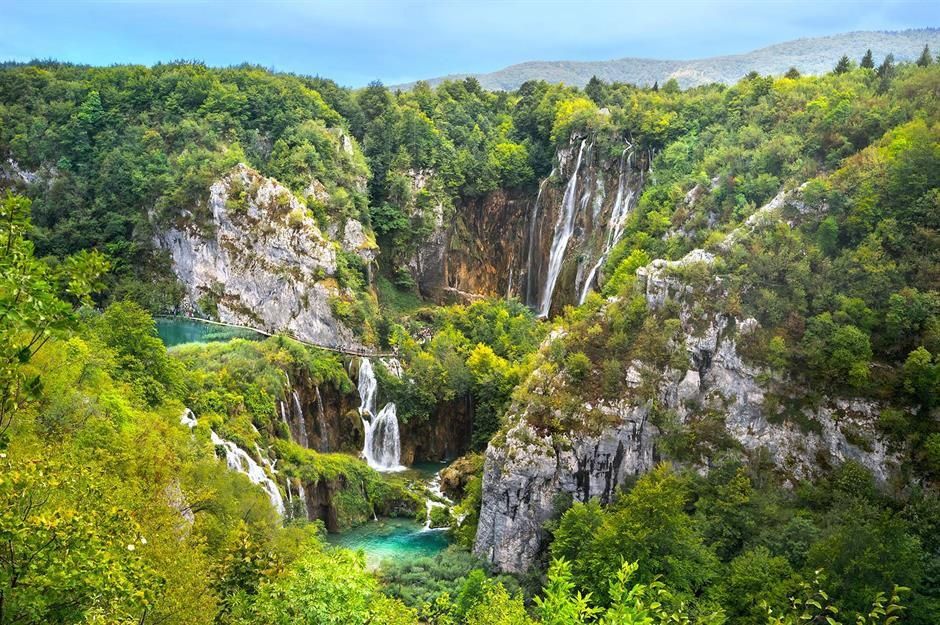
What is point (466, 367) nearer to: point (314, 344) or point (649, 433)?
point (314, 344)

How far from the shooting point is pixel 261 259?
2057 inches

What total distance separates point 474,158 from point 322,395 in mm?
33185

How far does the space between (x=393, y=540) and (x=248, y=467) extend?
7191 millimetres

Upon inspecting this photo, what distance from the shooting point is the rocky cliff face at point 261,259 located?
1988 inches

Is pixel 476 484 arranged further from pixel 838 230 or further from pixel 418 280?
pixel 418 280

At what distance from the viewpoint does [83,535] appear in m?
7.43

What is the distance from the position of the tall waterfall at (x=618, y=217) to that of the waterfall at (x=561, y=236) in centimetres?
358

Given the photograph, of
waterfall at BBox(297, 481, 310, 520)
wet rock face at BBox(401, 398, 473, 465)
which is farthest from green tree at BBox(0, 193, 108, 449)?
wet rock face at BBox(401, 398, 473, 465)

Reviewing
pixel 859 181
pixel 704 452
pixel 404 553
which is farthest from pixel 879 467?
pixel 404 553

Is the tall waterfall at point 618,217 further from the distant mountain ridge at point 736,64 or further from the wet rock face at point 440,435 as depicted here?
the distant mountain ridge at point 736,64

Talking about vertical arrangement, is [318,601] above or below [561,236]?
below

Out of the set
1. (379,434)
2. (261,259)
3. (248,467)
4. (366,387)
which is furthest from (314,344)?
(248,467)

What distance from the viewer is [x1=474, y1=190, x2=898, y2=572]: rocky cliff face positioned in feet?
89.4

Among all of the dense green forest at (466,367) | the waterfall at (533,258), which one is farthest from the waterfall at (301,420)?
the waterfall at (533,258)
